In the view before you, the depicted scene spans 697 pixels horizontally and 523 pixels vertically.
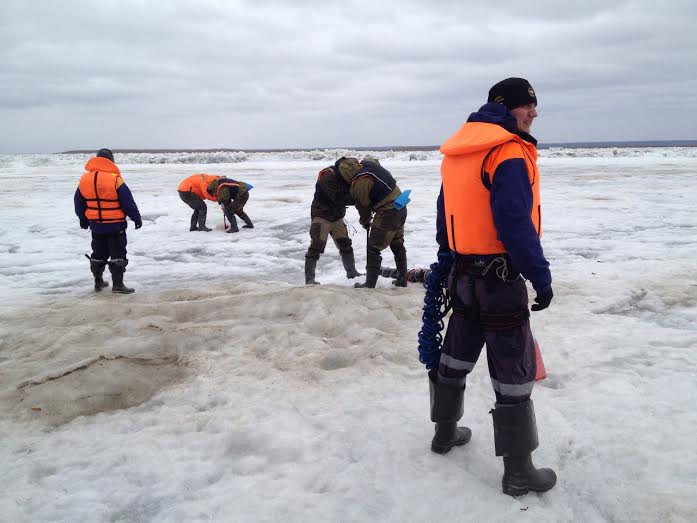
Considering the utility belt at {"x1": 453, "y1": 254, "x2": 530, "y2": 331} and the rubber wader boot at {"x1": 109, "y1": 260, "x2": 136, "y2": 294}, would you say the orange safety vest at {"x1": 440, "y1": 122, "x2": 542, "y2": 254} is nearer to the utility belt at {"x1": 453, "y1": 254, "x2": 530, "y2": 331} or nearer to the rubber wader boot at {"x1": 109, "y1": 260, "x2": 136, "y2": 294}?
the utility belt at {"x1": 453, "y1": 254, "x2": 530, "y2": 331}

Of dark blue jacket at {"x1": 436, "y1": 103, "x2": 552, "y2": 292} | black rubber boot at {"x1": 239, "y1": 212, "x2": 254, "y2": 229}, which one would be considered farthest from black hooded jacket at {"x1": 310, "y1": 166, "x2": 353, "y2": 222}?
black rubber boot at {"x1": 239, "y1": 212, "x2": 254, "y2": 229}

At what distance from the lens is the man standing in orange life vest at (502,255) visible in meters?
2.31

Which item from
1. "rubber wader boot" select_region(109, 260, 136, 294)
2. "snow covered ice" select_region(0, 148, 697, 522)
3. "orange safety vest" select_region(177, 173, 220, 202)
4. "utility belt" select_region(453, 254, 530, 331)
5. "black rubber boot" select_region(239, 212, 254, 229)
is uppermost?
"orange safety vest" select_region(177, 173, 220, 202)

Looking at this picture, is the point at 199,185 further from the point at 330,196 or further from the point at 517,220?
the point at 517,220

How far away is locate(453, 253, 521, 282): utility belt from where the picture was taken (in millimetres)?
2473

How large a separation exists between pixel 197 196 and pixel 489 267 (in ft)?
32.6

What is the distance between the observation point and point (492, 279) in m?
2.51

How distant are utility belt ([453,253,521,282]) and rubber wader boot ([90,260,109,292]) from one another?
560 cm

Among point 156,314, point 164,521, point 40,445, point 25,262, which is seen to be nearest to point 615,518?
point 164,521

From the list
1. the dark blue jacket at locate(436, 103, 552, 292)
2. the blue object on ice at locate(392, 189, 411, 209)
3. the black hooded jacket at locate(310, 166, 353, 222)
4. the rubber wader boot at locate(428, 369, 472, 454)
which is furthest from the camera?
the black hooded jacket at locate(310, 166, 353, 222)

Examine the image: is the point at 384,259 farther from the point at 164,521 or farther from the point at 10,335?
the point at 164,521

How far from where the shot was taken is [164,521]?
2.44m

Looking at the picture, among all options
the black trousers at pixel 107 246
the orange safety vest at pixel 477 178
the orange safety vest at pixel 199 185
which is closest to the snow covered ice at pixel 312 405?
the black trousers at pixel 107 246

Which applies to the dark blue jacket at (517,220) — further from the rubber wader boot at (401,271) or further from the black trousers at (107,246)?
the black trousers at (107,246)
